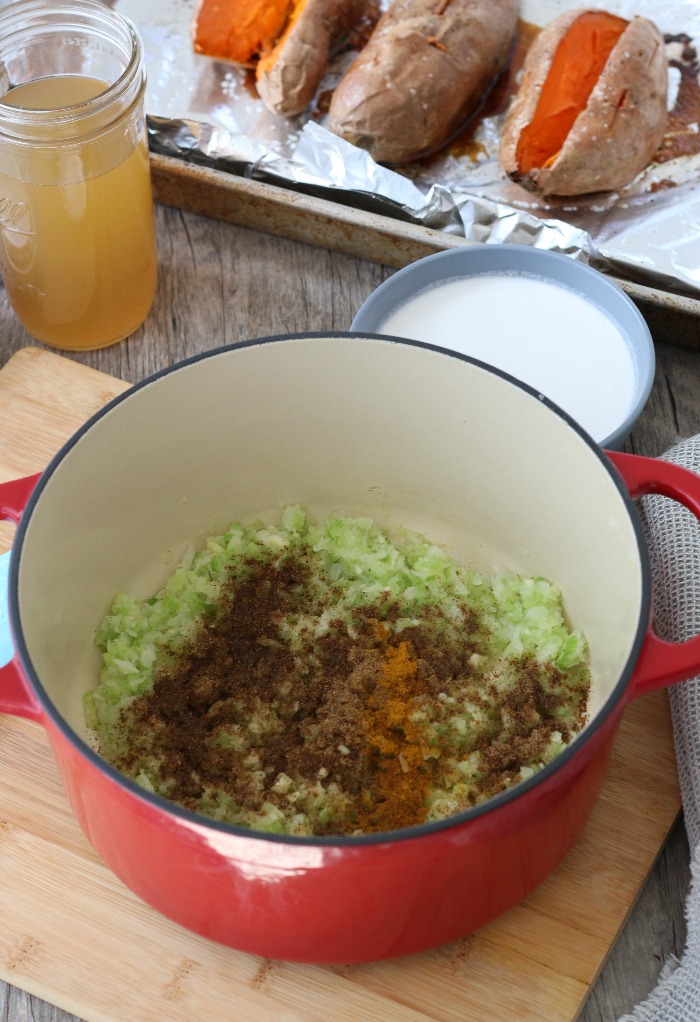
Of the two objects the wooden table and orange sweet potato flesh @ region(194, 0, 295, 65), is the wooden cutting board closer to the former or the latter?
the wooden table

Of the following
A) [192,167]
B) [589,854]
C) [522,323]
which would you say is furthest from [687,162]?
[589,854]

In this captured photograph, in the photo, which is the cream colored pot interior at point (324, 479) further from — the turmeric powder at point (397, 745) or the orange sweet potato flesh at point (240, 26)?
the orange sweet potato flesh at point (240, 26)

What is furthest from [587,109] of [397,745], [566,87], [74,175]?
[397,745]

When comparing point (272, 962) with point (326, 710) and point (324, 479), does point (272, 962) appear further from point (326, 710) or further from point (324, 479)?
point (324, 479)

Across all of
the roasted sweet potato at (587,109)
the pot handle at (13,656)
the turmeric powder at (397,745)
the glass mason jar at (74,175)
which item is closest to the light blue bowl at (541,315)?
the roasted sweet potato at (587,109)

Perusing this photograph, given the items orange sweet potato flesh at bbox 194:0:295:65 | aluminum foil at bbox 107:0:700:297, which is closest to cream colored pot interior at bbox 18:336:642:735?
aluminum foil at bbox 107:0:700:297
